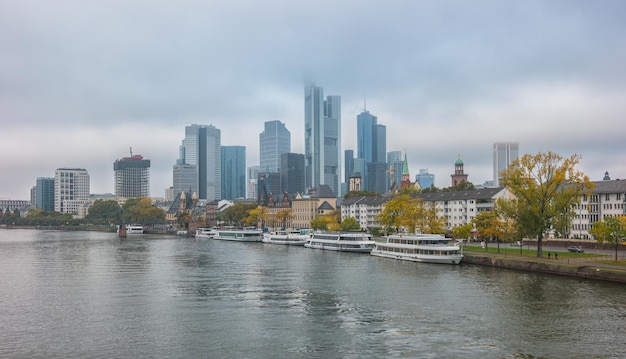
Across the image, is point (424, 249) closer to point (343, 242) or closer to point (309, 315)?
point (343, 242)

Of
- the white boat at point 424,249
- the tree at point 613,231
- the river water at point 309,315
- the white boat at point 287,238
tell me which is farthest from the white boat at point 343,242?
the tree at point 613,231

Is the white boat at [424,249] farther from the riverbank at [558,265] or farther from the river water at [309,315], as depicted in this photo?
the river water at [309,315]

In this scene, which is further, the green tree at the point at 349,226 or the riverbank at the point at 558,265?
the green tree at the point at 349,226

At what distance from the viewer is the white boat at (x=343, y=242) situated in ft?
436

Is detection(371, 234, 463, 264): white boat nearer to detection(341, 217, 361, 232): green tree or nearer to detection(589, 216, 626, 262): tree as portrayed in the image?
detection(589, 216, 626, 262): tree

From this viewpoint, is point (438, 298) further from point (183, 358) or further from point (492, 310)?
point (183, 358)

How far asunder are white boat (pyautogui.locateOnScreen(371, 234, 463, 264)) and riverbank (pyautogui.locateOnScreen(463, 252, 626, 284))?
278 cm

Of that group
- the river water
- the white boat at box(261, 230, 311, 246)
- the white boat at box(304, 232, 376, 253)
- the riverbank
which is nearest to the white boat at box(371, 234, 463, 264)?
the riverbank

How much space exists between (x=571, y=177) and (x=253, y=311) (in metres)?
58.1

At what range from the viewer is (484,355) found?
40.4 meters

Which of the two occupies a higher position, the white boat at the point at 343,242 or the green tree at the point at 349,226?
the green tree at the point at 349,226

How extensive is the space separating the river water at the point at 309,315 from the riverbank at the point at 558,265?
2037 mm

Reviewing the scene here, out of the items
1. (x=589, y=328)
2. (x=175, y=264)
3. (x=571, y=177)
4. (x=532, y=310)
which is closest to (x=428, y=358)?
(x=589, y=328)

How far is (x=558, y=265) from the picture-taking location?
3100 inches
